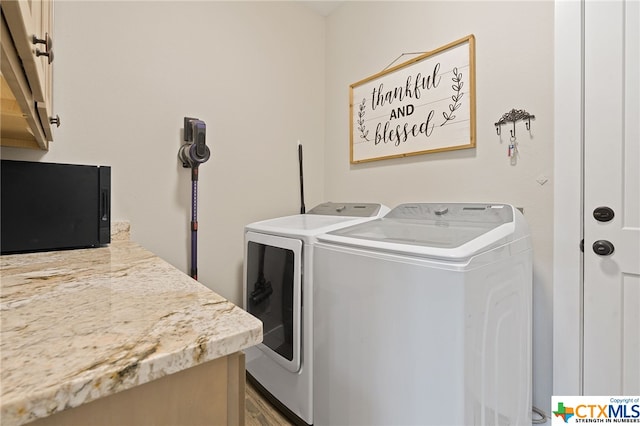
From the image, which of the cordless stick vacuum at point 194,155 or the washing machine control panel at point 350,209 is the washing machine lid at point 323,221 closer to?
the washing machine control panel at point 350,209

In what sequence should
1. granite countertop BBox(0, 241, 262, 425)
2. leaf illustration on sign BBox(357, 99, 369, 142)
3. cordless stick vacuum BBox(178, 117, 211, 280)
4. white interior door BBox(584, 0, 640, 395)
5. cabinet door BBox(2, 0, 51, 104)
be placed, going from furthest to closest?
leaf illustration on sign BBox(357, 99, 369, 142) < cordless stick vacuum BBox(178, 117, 211, 280) < white interior door BBox(584, 0, 640, 395) < cabinet door BBox(2, 0, 51, 104) < granite countertop BBox(0, 241, 262, 425)

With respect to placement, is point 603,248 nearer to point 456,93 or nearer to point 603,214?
point 603,214

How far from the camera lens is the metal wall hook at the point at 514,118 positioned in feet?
4.95

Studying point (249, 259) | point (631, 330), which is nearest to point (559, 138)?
point (631, 330)

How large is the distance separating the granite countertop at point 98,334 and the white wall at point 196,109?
107 cm

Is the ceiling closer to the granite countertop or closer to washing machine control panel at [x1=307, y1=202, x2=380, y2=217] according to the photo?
washing machine control panel at [x1=307, y1=202, x2=380, y2=217]

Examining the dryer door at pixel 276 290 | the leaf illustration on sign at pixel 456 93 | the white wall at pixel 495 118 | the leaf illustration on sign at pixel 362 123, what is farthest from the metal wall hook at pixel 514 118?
the dryer door at pixel 276 290

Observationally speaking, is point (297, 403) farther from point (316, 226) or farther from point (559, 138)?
point (559, 138)

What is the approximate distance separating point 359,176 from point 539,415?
163 centimetres

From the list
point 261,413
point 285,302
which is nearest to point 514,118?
point 285,302

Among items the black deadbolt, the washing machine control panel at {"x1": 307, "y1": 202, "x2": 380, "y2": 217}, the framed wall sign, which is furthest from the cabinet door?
the black deadbolt

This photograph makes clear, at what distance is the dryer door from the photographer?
1.50m

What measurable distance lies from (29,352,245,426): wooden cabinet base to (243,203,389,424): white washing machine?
919mm

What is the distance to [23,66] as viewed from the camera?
70 centimetres
